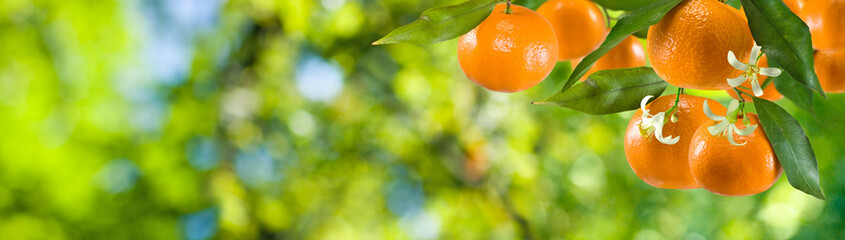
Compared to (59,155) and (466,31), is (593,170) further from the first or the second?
(466,31)

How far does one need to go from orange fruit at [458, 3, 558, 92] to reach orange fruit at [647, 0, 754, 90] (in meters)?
0.05

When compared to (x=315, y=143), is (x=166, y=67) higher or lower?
higher

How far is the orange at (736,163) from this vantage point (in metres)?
0.22

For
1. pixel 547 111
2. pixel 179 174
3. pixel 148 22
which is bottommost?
pixel 547 111

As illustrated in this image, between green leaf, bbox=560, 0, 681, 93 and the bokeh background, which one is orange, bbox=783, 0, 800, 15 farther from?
the bokeh background

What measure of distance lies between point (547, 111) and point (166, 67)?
719mm

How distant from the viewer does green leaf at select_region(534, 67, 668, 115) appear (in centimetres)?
23

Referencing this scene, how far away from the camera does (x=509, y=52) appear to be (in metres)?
0.24

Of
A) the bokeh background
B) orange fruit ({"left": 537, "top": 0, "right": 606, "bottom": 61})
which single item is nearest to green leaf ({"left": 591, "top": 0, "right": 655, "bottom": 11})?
orange fruit ({"left": 537, "top": 0, "right": 606, "bottom": 61})

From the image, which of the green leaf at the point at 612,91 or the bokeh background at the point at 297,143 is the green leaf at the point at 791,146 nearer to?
the green leaf at the point at 612,91

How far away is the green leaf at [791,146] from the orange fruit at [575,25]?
85 millimetres

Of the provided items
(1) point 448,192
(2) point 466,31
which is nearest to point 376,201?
(1) point 448,192

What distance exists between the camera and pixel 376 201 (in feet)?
4.76

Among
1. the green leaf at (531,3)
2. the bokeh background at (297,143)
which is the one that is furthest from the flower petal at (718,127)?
the bokeh background at (297,143)
